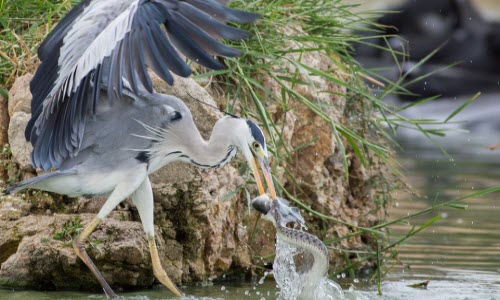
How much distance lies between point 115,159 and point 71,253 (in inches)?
21.1

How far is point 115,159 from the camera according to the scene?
543cm

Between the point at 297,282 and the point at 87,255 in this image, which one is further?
the point at 297,282

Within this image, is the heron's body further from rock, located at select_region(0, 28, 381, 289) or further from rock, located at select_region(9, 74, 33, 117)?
rock, located at select_region(9, 74, 33, 117)

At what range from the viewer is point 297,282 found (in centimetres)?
544

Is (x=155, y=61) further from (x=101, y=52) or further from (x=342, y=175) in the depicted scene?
(x=342, y=175)

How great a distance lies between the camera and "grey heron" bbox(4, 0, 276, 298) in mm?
5184

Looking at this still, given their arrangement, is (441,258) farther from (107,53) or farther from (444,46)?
(444,46)

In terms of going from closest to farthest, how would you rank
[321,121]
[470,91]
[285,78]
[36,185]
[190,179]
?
[36,185] < [190,179] < [285,78] < [321,121] < [470,91]

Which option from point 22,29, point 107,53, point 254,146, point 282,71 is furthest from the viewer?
point 22,29

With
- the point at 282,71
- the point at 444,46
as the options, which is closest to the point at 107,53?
the point at 282,71

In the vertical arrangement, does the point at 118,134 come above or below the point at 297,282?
above

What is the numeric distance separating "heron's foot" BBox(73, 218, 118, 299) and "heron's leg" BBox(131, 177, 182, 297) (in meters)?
0.24

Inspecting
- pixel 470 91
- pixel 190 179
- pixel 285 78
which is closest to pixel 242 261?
pixel 190 179

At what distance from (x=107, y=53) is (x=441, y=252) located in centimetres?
322
